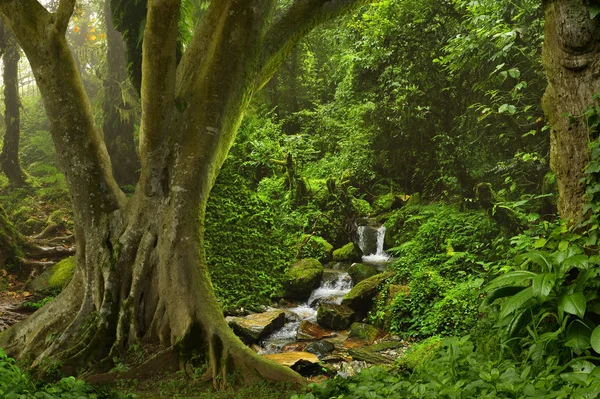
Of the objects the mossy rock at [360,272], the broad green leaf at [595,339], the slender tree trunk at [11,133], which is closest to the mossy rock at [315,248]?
the mossy rock at [360,272]

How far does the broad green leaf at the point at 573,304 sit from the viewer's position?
9.33 feet

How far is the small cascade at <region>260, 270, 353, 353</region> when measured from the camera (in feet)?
30.6

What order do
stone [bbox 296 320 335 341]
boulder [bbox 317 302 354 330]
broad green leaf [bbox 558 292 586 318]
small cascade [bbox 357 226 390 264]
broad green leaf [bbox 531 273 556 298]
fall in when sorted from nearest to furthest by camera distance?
broad green leaf [bbox 558 292 586 318] < broad green leaf [bbox 531 273 556 298] < stone [bbox 296 320 335 341] < boulder [bbox 317 302 354 330] < small cascade [bbox 357 226 390 264]

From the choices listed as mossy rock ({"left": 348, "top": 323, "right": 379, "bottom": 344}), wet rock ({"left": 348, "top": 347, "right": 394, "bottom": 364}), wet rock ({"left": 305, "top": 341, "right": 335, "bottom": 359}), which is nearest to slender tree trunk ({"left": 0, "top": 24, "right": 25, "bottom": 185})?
wet rock ({"left": 305, "top": 341, "right": 335, "bottom": 359})

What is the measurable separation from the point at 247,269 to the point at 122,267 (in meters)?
3.63

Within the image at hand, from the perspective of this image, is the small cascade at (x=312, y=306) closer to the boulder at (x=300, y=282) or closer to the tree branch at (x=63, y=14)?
the boulder at (x=300, y=282)

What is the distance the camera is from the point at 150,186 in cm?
651

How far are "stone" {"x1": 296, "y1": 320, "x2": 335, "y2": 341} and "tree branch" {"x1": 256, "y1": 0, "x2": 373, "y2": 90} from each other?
4807 millimetres

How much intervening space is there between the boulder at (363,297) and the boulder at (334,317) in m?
0.23

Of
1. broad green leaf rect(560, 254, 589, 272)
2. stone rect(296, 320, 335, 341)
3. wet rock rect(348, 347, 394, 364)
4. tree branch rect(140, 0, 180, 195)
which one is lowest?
wet rock rect(348, 347, 394, 364)

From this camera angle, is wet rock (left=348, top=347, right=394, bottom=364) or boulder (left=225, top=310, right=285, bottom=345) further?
boulder (left=225, top=310, right=285, bottom=345)

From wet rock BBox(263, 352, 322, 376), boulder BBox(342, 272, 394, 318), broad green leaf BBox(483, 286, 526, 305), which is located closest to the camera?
broad green leaf BBox(483, 286, 526, 305)

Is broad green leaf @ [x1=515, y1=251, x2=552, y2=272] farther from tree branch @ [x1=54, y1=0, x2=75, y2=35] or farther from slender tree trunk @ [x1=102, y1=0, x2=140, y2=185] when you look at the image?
slender tree trunk @ [x1=102, y1=0, x2=140, y2=185]

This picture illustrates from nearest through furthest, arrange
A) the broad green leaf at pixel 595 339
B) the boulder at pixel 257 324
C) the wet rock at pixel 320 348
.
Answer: the broad green leaf at pixel 595 339 → the wet rock at pixel 320 348 → the boulder at pixel 257 324
